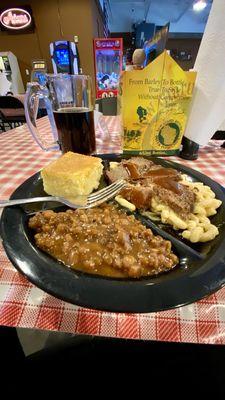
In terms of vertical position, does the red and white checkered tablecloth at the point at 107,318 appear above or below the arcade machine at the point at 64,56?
below

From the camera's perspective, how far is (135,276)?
51 centimetres

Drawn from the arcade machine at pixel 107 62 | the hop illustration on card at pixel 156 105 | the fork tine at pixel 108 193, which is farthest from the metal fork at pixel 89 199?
the arcade machine at pixel 107 62

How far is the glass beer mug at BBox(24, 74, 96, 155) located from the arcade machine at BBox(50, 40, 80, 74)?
17.4 ft

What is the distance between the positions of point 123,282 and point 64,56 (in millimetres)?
6407

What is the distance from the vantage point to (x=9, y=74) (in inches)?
242

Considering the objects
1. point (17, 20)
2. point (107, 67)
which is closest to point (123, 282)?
point (107, 67)

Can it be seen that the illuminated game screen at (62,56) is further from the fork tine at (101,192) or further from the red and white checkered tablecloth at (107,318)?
the red and white checkered tablecloth at (107,318)

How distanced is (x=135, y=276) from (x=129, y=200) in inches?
13.5

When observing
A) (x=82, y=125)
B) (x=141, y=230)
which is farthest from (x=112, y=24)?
(x=141, y=230)

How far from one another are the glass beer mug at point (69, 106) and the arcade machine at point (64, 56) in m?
5.29

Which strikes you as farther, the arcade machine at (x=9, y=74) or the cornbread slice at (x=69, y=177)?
the arcade machine at (x=9, y=74)

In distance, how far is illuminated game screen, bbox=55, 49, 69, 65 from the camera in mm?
5512

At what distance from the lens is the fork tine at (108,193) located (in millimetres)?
776

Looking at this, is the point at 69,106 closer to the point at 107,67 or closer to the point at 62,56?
the point at 62,56
